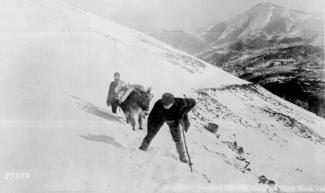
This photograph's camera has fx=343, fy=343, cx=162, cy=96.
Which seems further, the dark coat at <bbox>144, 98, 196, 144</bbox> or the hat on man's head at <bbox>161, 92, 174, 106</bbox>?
the dark coat at <bbox>144, 98, 196, 144</bbox>

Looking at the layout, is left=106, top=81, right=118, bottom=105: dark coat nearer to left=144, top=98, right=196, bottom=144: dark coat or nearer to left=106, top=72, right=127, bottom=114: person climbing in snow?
left=106, top=72, right=127, bottom=114: person climbing in snow

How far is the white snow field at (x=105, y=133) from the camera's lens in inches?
424

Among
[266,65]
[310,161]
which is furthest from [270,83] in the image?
[310,161]

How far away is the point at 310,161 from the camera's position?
21078 millimetres

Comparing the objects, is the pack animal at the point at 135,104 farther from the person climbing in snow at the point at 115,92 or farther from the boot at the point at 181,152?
the boot at the point at 181,152

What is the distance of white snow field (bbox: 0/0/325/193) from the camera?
1077cm

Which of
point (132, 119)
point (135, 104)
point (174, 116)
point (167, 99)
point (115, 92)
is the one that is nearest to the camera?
point (167, 99)

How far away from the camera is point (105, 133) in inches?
485

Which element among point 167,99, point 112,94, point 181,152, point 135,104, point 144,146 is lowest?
point 181,152

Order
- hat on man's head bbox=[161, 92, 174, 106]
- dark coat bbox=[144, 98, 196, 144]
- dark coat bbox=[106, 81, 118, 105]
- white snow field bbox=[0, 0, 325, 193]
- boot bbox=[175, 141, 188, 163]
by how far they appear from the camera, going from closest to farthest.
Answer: white snow field bbox=[0, 0, 325, 193], hat on man's head bbox=[161, 92, 174, 106], dark coat bbox=[144, 98, 196, 144], boot bbox=[175, 141, 188, 163], dark coat bbox=[106, 81, 118, 105]

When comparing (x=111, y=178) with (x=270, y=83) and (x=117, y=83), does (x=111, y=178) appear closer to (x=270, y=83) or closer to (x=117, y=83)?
(x=117, y=83)

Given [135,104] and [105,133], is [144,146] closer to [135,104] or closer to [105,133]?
[105,133]

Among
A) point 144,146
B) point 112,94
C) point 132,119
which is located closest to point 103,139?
point 144,146

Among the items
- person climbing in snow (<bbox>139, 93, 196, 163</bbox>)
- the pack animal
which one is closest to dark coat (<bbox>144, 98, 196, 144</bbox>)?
person climbing in snow (<bbox>139, 93, 196, 163</bbox>)
